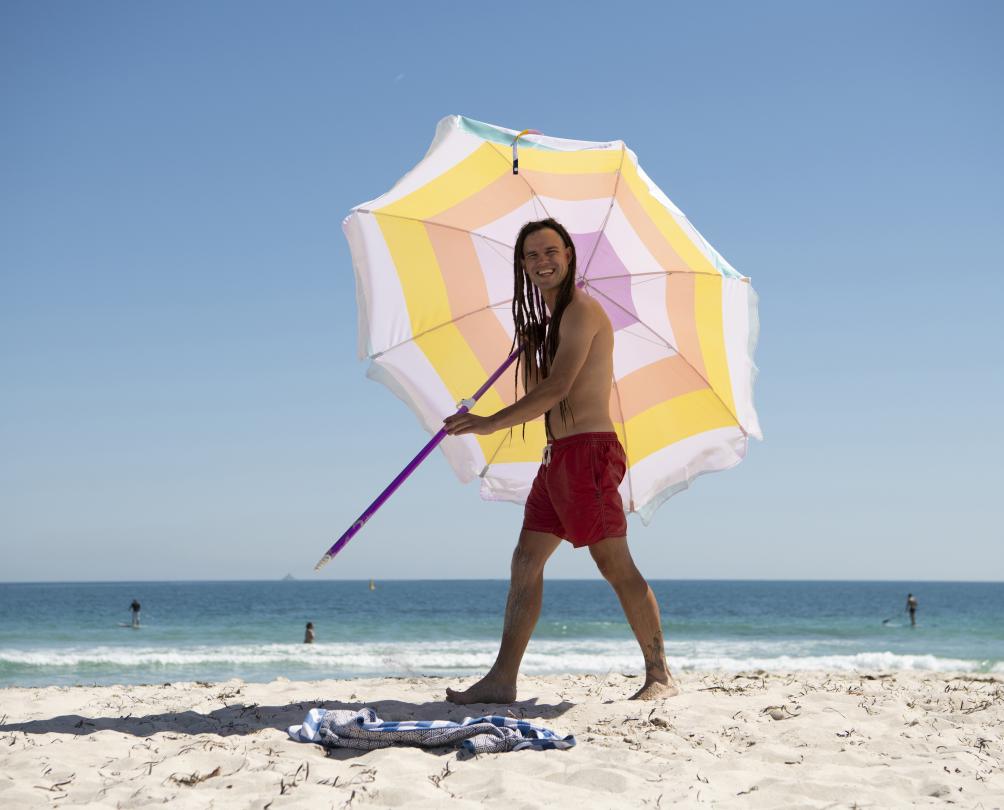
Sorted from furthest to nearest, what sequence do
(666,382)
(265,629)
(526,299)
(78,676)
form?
(265,629)
(78,676)
(666,382)
(526,299)

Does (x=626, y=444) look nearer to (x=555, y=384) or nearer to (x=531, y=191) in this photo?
(x=555, y=384)

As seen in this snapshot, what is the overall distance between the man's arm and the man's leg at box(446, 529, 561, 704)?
2.25 feet

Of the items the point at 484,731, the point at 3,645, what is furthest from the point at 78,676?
the point at 484,731

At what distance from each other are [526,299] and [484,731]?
6.57ft

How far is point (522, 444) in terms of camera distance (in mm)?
4676

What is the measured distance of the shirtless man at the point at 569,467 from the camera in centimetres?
388

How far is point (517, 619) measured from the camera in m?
4.04

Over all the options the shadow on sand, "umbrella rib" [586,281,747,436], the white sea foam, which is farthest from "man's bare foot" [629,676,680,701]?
the white sea foam

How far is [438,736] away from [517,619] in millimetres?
1065

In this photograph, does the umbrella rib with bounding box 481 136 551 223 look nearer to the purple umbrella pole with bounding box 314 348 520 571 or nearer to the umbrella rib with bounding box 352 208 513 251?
the umbrella rib with bounding box 352 208 513 251

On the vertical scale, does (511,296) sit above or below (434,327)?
above

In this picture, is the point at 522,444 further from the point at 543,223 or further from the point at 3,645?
the point at 3,645

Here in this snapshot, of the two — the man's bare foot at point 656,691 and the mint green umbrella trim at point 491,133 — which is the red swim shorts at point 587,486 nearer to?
the man's bare foot at point 656,691

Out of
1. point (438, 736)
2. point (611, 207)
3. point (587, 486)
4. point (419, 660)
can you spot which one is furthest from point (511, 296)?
point (419, 660)
